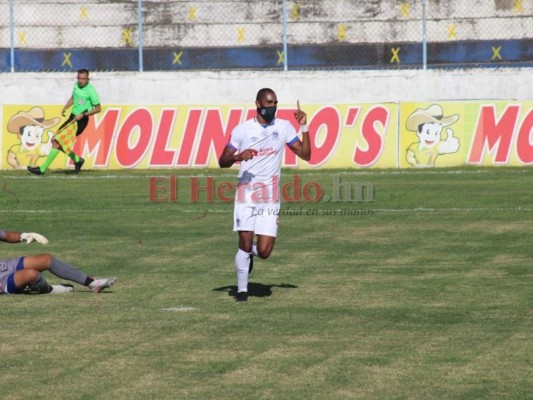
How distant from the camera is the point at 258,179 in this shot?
13.1 metres

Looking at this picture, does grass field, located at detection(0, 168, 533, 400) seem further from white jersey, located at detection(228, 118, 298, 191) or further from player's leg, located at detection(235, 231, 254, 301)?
white jersey, located at detection(228, 118, 298, 191)

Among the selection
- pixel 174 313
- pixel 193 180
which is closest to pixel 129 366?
pixel 174 313

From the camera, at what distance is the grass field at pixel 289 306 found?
9031mm

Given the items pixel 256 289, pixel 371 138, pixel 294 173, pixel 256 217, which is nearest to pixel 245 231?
pixel 256 217

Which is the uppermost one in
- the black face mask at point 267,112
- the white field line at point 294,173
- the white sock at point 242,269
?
the black face mask at point 267,112

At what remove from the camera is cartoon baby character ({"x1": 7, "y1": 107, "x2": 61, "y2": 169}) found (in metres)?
29.4

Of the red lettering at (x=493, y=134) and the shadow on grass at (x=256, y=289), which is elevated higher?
the red lettering at (x=493, y=134)

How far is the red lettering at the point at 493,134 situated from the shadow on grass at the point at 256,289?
A: 1518 cm

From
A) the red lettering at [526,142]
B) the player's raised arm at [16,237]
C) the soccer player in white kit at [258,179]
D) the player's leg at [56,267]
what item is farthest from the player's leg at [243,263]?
the red lettering at [526,142]

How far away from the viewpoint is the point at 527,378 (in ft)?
29.5

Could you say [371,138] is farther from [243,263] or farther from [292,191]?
[243,263]

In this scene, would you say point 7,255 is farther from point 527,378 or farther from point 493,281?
point 527,378

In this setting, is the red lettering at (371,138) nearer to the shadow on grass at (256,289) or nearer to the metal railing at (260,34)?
the metal railing at (260,34)

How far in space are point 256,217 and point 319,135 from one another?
15.8 meters
